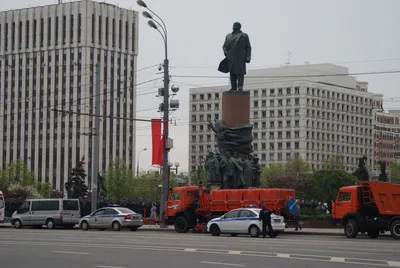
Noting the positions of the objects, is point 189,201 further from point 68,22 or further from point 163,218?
point 68,22

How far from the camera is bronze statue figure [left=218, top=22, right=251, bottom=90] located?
4734 centimetres

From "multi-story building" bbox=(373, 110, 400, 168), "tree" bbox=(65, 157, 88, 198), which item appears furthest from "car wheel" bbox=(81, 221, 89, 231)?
"multi-story building" bbox=(373, 110, 400, 168)

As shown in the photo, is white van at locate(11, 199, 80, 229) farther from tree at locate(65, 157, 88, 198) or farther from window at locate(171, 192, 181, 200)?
tree at locate(65, 157, 88, 198)

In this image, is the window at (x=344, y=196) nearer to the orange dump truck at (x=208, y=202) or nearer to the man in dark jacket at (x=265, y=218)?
the orange dump truck at (x=208, y=202)

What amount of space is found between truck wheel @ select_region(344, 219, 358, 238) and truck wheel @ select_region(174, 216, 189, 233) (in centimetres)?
869

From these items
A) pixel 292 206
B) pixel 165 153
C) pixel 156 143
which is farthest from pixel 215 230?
pixel 156 143

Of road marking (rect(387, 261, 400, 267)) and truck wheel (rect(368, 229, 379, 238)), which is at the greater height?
truck wheel (rect(368, 229, 379, 238))

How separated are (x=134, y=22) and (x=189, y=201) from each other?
101661mm

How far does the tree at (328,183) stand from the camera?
68375mm

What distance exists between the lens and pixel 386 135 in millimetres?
176125

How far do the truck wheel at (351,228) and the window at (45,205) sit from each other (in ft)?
64.7

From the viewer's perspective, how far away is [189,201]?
41.6 metres

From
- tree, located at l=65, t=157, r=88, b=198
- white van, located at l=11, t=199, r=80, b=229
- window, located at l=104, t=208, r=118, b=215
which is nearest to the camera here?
window, located at l=104, t=208, r=118, b=215

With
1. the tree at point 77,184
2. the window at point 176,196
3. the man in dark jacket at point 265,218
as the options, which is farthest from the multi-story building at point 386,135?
the man in dark jacket at point 265,218
